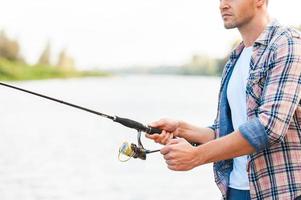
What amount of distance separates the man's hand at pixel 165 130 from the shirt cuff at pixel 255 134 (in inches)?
23.1

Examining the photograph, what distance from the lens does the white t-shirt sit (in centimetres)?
279

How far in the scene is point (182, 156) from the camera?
2586 millimetres

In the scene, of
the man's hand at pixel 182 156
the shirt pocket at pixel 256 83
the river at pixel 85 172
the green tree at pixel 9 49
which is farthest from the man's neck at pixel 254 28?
the green tree at pixel 9 49

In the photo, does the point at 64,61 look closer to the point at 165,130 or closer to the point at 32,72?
the point at 32,72

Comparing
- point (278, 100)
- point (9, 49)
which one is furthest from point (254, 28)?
point (9, 49)

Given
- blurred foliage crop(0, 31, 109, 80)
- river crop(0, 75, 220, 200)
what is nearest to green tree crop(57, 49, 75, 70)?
blurred foliage crop(0, 31, 109, 80)

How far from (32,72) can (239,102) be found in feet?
259

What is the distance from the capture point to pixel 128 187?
11.0 meters

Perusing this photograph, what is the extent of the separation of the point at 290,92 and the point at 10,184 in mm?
9103

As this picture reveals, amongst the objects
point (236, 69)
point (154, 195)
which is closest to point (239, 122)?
point (236, 69)

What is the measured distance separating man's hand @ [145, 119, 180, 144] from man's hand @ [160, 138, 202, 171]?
18.0 inches

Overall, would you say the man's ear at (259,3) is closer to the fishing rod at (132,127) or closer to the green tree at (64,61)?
the fishing rod at (132,127)

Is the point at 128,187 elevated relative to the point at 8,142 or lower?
lower

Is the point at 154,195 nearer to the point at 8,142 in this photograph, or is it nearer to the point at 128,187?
the point at 128,187
